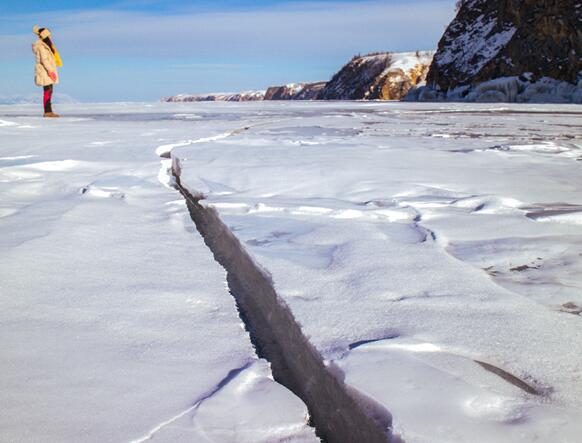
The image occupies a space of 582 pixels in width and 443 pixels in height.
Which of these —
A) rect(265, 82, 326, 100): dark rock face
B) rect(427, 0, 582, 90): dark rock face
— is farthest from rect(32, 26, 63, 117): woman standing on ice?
rect(265, 82, 326, 100): dark rock face

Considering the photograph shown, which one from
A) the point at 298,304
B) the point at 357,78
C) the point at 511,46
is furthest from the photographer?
the point at 357,78

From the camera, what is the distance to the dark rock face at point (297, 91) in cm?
4081

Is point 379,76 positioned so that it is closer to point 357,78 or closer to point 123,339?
point 357,78

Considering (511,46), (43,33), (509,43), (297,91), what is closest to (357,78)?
(297,91)

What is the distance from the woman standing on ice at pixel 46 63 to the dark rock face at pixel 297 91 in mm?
33943

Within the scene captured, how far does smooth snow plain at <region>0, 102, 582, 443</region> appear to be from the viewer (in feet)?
2.05

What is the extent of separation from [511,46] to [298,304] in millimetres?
14925

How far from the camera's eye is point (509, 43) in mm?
13727

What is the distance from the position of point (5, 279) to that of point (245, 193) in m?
1.01

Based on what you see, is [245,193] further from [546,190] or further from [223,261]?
[546,190]

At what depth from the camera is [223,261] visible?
132cm

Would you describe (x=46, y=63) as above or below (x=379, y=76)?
below

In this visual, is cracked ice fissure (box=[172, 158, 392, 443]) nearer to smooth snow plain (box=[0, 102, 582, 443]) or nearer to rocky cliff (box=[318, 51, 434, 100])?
smooth snow plain (box=[0, 102, 582, 443])

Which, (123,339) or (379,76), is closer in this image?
(123,339)
